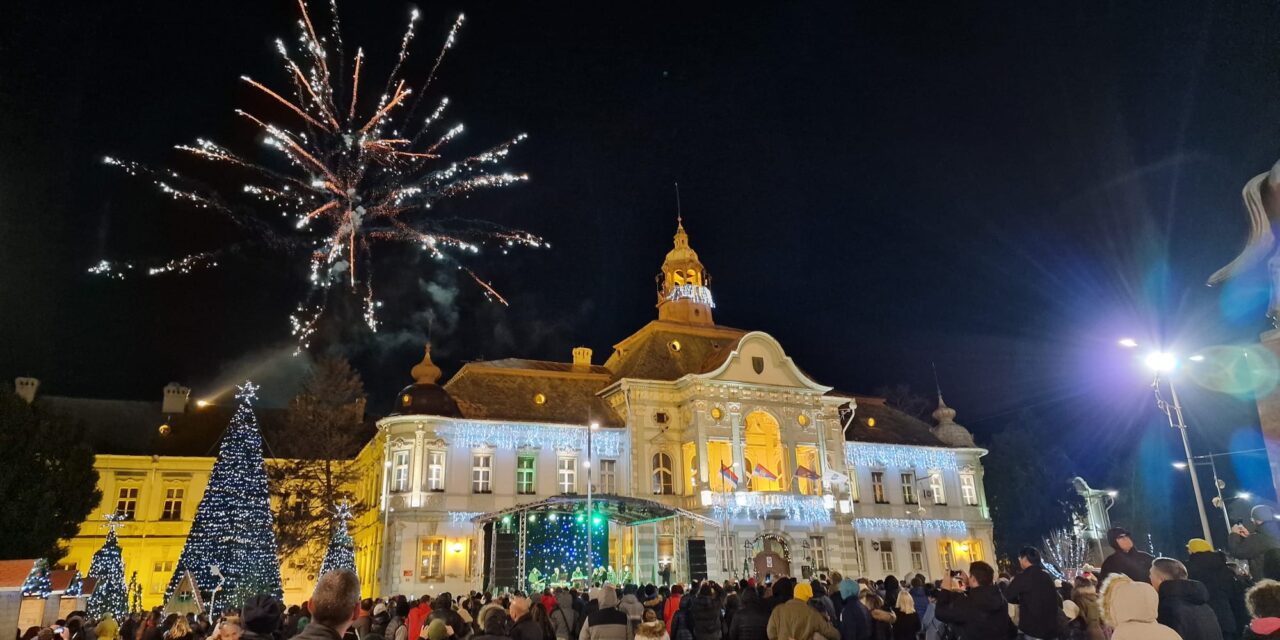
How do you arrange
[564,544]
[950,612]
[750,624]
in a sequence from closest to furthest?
1. [950,612]
2. [750,624]
3. [564,544]

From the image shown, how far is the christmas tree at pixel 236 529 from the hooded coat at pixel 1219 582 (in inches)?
899

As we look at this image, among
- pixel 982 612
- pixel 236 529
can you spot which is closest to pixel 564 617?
pixel 982 612

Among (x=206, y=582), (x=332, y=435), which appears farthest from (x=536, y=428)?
(x=206, y=582)

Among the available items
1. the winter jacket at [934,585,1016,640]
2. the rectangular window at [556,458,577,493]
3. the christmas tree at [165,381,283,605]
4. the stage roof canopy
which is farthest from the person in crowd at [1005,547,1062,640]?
the rectangular window at [556,458,577,493]

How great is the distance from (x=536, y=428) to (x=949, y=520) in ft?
75.7

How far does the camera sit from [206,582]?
22.0 m

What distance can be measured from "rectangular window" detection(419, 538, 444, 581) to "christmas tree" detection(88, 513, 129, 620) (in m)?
9.83

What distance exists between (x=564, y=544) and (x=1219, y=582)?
2502cm

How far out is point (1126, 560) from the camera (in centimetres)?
793

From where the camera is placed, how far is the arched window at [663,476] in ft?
115

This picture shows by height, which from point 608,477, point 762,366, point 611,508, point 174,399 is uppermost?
point 174,399

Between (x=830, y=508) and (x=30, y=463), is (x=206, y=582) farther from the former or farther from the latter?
(x=830, y=508)

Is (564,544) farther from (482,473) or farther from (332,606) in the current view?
(332,606)

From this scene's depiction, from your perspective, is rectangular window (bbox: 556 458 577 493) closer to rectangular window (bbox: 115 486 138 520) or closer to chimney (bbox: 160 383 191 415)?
rectangular window (bbox: 115 486 138 520)
